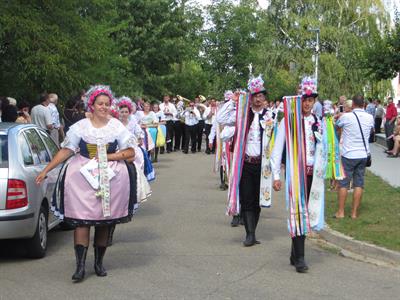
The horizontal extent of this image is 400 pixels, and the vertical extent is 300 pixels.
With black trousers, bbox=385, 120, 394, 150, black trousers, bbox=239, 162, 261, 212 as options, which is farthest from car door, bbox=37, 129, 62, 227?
black trousers, bbox=385, 120, 394, 150

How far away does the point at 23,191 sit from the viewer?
738 cm

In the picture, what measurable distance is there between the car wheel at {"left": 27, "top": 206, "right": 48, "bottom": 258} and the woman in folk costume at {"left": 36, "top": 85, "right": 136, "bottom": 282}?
933 mm

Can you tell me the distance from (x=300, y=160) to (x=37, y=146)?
316 cm

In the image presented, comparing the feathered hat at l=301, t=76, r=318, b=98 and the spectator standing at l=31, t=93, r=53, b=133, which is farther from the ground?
the feathered hat at l=301, t=76, r=318, b=98

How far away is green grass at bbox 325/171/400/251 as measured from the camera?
8758 millimetres

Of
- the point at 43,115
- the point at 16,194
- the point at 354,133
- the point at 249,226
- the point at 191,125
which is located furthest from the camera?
the point at 191,125

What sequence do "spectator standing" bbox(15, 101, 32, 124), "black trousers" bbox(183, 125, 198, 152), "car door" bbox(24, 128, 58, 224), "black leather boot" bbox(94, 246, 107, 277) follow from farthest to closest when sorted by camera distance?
"black trousers" bbox(183, 125, 198, 152) < "spectator standing" bbox(15, 101, 32, 124) < "car door" bbox(24, 128, 58, 224) < "black leather boot" bbox(94, 246, 107, 277)

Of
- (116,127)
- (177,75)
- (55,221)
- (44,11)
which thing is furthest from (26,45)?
(177,75)

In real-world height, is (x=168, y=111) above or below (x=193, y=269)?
above

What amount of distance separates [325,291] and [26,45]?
10834 millimetres

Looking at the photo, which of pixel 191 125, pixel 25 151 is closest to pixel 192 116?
pixel 191 125

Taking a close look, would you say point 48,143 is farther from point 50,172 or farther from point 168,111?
point 168,111

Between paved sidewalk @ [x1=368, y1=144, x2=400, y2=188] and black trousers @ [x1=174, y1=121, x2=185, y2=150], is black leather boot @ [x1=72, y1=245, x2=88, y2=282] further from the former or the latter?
black trousers @ [x1=174, y1=121, x2=185, y2=150]

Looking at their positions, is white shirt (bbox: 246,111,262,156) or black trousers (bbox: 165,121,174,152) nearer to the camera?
white shirt (bbox: 246,111,262,156)
